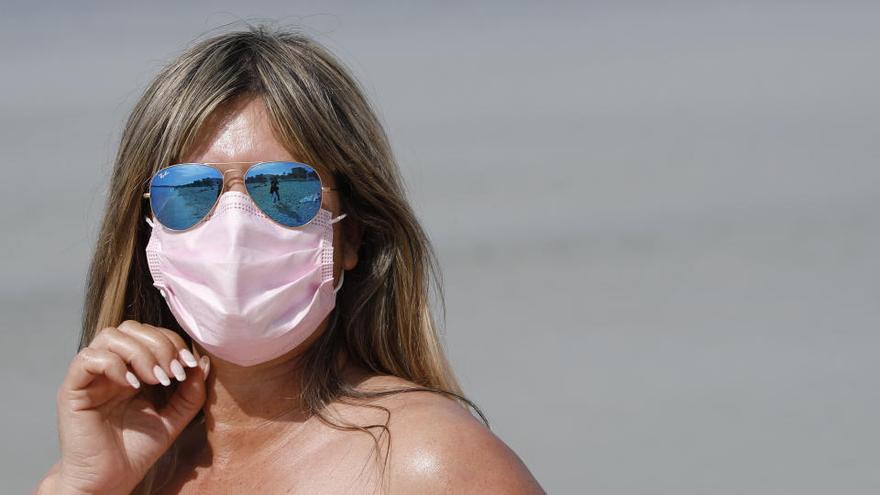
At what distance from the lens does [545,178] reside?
36.8 ft

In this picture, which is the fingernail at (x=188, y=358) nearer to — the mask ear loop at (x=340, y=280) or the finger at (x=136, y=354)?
the finger at (x=136, y=354)

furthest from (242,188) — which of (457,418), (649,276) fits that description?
(649,276)

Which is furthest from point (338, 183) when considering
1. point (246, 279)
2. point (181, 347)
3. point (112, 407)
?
point (112, 407)

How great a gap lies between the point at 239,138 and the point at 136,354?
522 mm

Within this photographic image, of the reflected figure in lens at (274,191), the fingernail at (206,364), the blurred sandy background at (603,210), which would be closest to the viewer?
the reflected figure in lens at (274,191)

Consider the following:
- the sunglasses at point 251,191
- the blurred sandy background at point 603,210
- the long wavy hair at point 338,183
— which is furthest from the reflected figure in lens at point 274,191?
the blurred sandy background at point 603,210

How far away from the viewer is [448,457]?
8.99ft

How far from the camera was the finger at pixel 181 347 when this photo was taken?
3076 mm

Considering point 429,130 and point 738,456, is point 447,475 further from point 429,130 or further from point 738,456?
point 429,130

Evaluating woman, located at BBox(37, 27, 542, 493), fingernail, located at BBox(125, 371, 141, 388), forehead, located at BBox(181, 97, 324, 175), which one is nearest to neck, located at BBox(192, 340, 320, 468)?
woman, located at BBox(37, 27, 542, 493)

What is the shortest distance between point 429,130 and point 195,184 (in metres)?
9.09

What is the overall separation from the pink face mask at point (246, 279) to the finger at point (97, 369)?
0.57 ft

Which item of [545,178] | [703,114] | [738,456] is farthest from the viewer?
[703,114]

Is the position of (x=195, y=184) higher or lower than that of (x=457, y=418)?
higher
